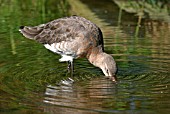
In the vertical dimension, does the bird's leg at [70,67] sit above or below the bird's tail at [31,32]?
below

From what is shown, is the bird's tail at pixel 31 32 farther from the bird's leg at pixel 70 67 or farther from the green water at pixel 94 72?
the bird's leg at pixel 70 67

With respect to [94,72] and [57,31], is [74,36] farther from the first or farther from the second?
[94,72]

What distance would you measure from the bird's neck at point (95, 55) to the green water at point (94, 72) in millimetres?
211

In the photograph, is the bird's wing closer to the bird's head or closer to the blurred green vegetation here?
the bird's head

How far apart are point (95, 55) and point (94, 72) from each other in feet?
1.08

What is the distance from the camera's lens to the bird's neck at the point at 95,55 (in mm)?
10471

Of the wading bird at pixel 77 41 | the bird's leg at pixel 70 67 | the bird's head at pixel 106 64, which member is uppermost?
the wading bird at pixel 77 41

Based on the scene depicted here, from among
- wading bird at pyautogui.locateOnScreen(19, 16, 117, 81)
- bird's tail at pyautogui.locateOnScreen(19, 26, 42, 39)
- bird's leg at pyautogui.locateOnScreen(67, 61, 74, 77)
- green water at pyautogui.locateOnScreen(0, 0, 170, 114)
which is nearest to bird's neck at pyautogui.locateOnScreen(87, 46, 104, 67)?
wading bird at pyautogui.locateOnScreen(19, 16, 117, 81)

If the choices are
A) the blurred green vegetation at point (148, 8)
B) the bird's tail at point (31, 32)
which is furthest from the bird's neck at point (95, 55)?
the blurred green vegetation at point (148, 8)

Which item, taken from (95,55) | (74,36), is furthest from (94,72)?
(74,36)

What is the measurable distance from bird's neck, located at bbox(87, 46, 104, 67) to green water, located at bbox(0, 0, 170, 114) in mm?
211

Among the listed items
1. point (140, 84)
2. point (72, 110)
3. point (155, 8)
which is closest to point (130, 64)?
point (140, 84)

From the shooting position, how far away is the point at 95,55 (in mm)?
10508

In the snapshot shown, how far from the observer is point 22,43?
12.5 m
